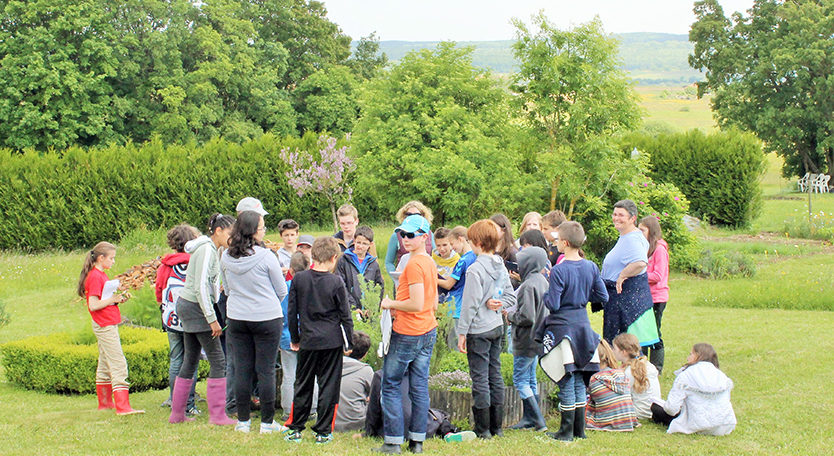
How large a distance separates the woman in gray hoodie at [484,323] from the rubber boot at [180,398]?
7.47ft

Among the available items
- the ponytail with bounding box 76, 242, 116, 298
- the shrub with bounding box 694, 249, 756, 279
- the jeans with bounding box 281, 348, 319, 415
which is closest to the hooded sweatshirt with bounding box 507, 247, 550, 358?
the jeans with bounding box 281, 348, 319, 415

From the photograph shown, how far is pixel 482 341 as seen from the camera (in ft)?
19.2

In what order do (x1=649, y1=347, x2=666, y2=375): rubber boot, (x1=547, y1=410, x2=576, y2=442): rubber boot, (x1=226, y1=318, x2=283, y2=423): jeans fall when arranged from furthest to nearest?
1. (x1=649, y1=347, x2=666, y2=375): rubber boot
2. (x1=547, y1=410, x2=576, y2=442): rubber boot
3. (x1=226, y1=318, x2=283, y2=423): jeans

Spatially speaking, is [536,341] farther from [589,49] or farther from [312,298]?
[589,49]

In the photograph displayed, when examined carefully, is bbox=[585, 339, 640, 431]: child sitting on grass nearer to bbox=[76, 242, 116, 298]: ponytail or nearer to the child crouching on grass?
the child crouching on grass

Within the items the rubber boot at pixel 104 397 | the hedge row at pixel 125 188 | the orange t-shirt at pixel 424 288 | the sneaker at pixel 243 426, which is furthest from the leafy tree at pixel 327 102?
the orange t-shirt at pixel 424 288

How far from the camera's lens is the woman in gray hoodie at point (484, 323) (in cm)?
576

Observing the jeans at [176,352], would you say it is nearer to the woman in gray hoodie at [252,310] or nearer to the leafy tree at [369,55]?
the woman in gray hoodie at [252,310]

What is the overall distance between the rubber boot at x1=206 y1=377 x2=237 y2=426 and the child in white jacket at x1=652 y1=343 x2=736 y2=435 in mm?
3575

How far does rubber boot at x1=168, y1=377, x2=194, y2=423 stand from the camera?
618 centimetres

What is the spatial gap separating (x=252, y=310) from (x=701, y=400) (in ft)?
11.6

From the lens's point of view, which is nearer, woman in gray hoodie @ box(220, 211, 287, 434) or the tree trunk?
woman in gray hoodie @ box(220, 211, 287, 434)

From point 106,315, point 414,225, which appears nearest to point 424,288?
point 414,225

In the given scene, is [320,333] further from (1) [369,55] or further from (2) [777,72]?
(1) [369,55]
